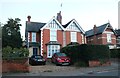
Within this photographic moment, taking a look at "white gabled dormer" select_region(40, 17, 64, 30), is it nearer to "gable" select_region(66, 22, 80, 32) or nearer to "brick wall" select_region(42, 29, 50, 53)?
"brick wall" select_region(42, 29, 50, 53)

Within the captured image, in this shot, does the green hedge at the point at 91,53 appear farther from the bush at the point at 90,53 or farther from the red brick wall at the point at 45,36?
the red brick wall at the point at 45,36

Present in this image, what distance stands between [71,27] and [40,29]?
6.22 meters

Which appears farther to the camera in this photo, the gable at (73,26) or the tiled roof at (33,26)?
the gable at (73,26)

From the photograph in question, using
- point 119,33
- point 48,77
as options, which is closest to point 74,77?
point 48,77

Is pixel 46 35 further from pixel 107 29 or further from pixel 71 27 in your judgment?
pixel 107 29

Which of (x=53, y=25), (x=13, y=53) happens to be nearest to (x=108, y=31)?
(x=53, y=25)

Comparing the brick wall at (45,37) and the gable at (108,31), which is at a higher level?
the gable at (108,31)

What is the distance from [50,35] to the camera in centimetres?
3834

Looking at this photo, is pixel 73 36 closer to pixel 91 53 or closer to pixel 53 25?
pixel 53 25

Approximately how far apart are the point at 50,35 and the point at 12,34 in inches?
358

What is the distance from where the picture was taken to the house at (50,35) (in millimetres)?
37469

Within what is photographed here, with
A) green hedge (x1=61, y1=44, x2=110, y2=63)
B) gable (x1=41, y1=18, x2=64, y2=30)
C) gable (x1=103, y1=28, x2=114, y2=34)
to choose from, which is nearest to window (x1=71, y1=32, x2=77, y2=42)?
gable (x1=41, y1=18, x2=64, y2=30)

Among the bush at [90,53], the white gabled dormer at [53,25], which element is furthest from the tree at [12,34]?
the bush at [90,53]

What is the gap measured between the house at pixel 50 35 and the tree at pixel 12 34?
153 inches
